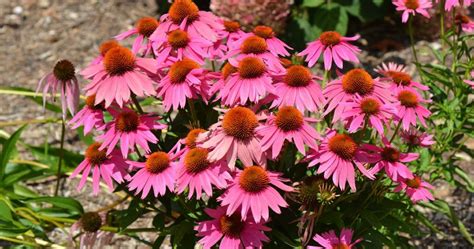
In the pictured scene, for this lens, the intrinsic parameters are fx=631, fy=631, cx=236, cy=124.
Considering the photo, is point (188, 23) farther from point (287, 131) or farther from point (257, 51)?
point (287, 131)

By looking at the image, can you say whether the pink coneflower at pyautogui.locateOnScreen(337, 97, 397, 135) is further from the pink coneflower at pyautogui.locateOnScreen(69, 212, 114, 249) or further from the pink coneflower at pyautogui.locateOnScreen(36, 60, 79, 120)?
the pink coneflower at pyautogui.locateOnScreen(69, 212, 114, 249)

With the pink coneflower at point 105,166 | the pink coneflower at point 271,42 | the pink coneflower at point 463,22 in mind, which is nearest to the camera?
the pink coneflower at point 105,166

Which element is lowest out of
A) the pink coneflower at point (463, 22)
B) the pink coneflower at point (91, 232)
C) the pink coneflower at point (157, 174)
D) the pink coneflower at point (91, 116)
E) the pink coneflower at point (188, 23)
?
the pink coneflower at point (91, 232)

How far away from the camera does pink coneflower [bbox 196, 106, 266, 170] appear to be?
1.30 metres

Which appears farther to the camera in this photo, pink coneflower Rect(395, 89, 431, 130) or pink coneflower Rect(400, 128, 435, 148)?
pink coneflower Rect(400, 128, 435, 148)

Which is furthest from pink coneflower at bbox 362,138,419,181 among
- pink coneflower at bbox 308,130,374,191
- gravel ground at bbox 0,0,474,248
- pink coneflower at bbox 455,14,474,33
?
gravel ground at bbox 0,0,474,248

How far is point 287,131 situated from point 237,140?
0.11 metres

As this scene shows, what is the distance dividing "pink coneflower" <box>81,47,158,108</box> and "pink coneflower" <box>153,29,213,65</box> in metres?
0.08

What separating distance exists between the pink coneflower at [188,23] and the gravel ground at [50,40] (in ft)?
3.94

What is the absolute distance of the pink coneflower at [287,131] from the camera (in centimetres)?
130

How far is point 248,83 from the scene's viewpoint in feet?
4.57

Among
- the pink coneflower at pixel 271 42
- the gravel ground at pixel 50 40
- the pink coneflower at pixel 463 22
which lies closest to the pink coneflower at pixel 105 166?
the pink coneflower at pixel 271 42

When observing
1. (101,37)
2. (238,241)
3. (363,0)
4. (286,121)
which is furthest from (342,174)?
(101,37)

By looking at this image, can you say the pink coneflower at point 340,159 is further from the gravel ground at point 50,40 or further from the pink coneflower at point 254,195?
the gravel ground at point 50,40
